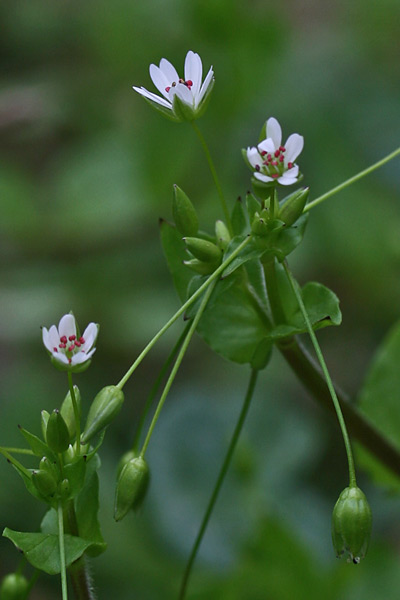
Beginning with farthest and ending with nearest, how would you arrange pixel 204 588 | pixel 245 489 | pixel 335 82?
1. pixel 335 82
2. pixel 245 489
3. pixel 204 588

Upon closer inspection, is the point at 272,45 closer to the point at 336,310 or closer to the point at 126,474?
the point at 336,310

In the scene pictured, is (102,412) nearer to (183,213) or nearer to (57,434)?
(57,434)

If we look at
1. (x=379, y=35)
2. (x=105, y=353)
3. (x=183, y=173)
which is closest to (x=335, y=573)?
(x=105, y=353)

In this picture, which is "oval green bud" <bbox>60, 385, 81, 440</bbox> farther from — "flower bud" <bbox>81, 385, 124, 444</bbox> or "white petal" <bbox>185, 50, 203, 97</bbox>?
"white petal" <bbox>185, 50, 203, 97</bbox>

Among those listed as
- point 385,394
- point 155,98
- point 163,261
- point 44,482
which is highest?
point 155,98

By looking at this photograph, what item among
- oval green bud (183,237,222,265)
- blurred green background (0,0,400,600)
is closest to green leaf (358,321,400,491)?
blurred green background (0,0,400,600)

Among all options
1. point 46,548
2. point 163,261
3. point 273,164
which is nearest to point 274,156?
point 273,164
